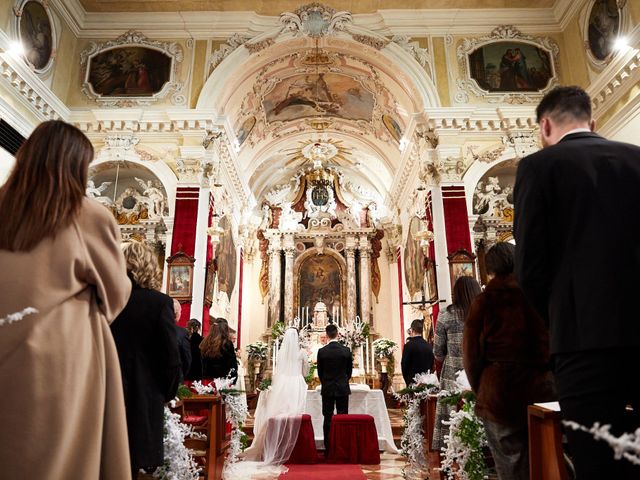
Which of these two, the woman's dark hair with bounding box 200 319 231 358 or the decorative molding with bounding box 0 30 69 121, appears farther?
the decorative molding with bounding box 0 30 69 121

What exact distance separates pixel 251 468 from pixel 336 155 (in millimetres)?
12114

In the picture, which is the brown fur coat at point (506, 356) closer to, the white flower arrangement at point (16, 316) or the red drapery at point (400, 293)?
the white flower arrangement at point (16, 316)

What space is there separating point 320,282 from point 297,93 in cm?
629

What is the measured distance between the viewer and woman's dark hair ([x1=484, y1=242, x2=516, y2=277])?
2746mm

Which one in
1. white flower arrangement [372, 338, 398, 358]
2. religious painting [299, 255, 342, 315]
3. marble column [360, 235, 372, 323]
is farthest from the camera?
religious painting [299, 255, 342, 315]

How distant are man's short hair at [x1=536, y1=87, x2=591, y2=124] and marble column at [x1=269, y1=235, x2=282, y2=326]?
13751mm

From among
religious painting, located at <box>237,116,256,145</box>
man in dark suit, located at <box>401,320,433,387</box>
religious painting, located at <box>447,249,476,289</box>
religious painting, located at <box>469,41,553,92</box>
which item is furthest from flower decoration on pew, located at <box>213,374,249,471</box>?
religious painting, located at <box>237,116,256,145</box>

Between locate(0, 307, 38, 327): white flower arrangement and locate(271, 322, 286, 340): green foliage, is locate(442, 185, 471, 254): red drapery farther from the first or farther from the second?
locate(0, 307, 38, 327): white flower arrangement

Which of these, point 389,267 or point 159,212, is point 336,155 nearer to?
point 389,267

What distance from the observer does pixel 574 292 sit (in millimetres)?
1443

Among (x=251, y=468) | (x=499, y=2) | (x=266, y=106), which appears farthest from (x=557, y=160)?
(x=266, y=106)

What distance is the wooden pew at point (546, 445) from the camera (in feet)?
6.73

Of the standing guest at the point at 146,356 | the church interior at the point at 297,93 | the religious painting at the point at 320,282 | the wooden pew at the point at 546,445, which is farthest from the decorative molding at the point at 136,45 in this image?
the wooden pew at the point at 546,445

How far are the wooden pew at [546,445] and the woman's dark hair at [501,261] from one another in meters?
0.79
